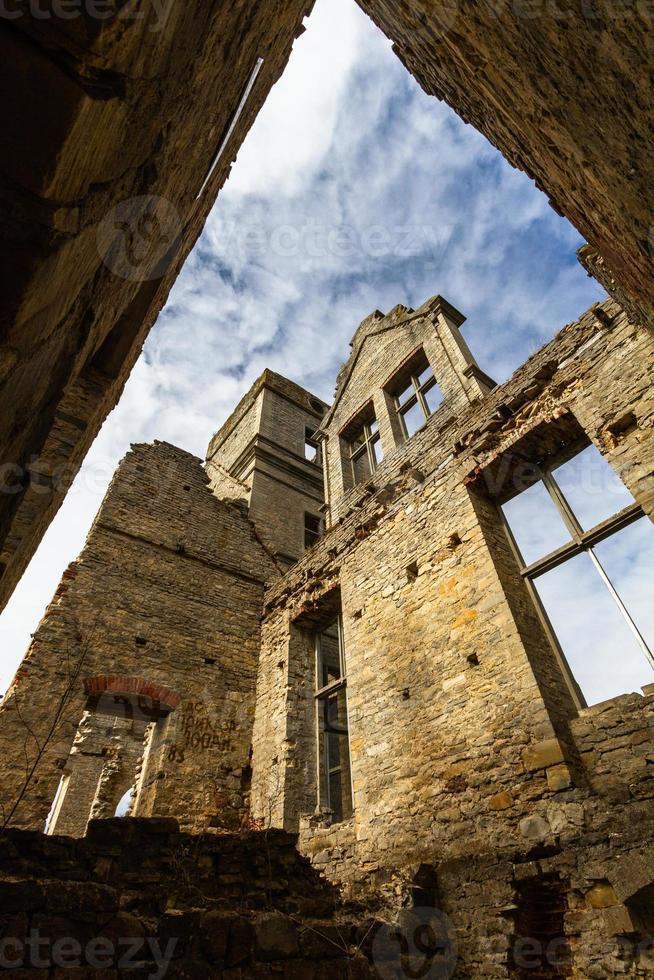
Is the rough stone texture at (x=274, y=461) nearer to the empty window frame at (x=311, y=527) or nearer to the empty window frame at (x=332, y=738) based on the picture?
the empty window frame at (x=311, y=527)

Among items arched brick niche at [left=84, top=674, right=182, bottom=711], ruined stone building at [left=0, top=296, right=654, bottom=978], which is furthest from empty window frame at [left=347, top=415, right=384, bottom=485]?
arched brick niche at [left=84, top=674, right=182, bottom=711]

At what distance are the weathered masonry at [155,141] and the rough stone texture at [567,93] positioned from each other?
12mm

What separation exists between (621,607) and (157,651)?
687 centimetres

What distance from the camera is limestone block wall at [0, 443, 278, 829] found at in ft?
21.6

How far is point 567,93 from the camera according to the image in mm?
2250

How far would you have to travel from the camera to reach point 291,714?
7.40 m

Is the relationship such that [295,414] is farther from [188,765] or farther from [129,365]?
[129,365]

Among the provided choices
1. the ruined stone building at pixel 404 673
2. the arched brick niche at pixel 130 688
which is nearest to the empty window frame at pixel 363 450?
the ruined stone building at pixel 404 673

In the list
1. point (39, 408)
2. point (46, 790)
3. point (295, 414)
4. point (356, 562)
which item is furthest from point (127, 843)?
point (295, 414)

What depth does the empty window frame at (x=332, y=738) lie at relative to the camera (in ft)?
22.7

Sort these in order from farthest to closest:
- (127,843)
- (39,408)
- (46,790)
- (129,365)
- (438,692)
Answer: (46,790)
(438,692)
(127,843)
(129,365)
(39,408)

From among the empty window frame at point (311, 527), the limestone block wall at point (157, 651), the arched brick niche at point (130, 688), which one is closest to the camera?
the limestone block wall at point (157, 651)

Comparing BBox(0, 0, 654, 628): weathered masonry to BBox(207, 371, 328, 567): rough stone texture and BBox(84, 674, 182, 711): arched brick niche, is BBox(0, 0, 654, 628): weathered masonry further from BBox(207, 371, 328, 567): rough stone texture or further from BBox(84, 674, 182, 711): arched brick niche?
BBox(207, 371, 328, 567): rough stone texture

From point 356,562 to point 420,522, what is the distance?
1.40m
